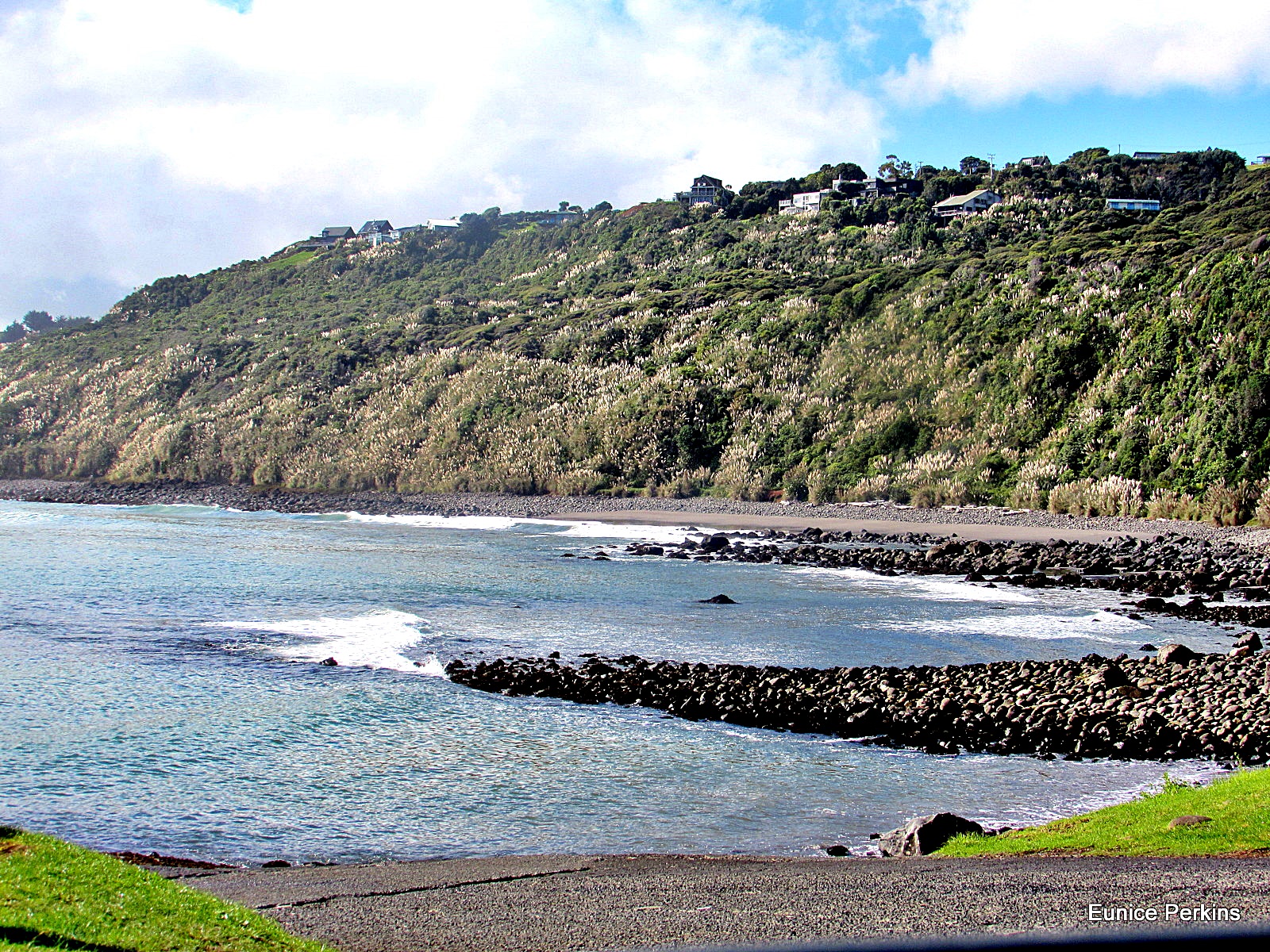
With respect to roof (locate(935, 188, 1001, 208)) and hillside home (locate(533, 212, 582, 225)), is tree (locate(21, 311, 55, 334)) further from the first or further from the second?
roof (locate(935, 188, 1001, 208))

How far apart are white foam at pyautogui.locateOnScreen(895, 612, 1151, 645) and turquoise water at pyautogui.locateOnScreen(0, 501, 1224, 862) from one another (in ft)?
0.36

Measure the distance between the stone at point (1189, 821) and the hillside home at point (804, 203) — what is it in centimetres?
9837

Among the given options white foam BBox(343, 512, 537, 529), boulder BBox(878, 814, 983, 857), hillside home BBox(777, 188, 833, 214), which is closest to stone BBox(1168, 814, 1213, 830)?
boulder BBox(878, 814, 983, 857)

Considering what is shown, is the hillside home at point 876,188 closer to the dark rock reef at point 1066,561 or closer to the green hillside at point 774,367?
the green hillside at point 774,367

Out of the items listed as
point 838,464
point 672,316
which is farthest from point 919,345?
point 672,316

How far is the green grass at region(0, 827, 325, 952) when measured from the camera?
19.6 feet

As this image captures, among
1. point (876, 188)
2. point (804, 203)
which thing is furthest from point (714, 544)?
point (876, 188)

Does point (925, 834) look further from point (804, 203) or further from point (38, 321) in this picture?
point (38, 321)

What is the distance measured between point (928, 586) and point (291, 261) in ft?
443

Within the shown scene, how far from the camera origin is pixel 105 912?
6.68m

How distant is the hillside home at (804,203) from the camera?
105688 mm

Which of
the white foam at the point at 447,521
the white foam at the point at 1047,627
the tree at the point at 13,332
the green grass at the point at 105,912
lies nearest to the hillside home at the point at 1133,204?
the white foam at the point at 447,521

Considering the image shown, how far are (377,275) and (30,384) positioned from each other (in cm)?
4272

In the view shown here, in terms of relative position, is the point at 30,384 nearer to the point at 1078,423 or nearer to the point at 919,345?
the point at 919,345
